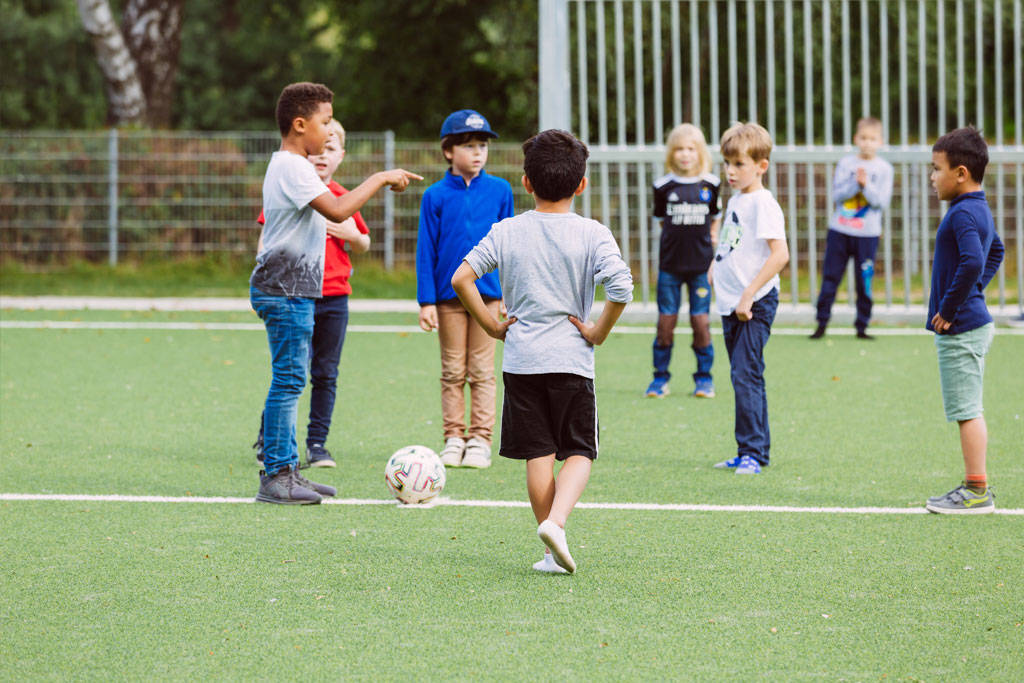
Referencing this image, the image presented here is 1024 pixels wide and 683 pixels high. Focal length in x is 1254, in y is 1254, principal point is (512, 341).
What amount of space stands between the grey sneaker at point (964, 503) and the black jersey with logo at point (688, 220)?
10.4 ft

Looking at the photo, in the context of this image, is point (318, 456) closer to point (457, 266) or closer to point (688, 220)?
point (457, 266)

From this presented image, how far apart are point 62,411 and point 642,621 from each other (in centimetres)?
502

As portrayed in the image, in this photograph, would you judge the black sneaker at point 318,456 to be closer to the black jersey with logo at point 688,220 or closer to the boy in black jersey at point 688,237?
the boy in black jersey at point 688,237

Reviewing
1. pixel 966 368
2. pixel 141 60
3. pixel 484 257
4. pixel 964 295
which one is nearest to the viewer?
pixel 484 257

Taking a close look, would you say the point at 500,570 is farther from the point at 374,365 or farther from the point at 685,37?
the point at 685,37

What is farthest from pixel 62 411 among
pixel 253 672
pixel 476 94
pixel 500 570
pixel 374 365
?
pixel 476 94

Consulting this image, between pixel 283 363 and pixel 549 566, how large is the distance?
1.70 metres

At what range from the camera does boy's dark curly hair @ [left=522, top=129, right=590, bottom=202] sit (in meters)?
4.36

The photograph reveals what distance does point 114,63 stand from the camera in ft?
62.7

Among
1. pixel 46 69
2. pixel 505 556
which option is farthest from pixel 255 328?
pixel 46 69

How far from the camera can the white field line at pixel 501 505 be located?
18.0 feet

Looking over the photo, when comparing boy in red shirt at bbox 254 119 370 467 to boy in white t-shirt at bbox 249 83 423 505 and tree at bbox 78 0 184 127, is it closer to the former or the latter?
boy in white t-shirt at bbox 249 83 423 505

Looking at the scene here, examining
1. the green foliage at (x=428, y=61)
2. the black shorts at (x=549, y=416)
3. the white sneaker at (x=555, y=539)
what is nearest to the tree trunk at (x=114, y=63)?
the green foliage at (x=428, y=61)

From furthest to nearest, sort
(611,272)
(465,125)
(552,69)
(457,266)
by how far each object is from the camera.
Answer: (552,69) < (457,266) < (465,125) < (611,272)
